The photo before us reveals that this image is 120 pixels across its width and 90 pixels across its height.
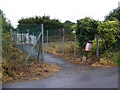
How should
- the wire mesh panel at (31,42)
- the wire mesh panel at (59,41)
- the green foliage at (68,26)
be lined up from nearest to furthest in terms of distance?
the wire mesh panel at (31,42)
the wire mesh panel at (59,41)
the green foliage at (68,26)

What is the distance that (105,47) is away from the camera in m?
10.9

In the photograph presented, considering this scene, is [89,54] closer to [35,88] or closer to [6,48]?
[6,48]

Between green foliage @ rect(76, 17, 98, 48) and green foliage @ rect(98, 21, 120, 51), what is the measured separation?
1.26ft

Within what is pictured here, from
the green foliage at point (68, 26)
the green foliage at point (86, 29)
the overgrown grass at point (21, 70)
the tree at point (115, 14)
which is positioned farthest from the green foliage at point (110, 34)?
the tree at point (115, 14)

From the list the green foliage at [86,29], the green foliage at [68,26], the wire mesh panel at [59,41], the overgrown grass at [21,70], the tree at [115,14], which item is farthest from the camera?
the tree at [115,14]

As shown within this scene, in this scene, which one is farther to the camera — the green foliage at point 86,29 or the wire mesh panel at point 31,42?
the green foliage at point 86,29

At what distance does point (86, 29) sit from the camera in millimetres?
10773

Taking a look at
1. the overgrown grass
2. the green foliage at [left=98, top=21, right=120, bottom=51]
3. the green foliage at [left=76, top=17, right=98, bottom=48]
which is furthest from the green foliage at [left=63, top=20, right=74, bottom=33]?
the overgrown grass

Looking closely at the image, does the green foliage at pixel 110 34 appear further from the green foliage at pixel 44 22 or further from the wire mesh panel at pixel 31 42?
the green foliage at pixel 44 22

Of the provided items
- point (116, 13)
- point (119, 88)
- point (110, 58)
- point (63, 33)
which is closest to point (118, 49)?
point (110, 58)

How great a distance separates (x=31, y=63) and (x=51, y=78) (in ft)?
7.03

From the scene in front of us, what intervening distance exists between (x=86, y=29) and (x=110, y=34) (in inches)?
55.2

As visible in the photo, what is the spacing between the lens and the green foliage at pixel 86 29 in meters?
10.7

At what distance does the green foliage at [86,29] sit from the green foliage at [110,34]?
38 centimetres
